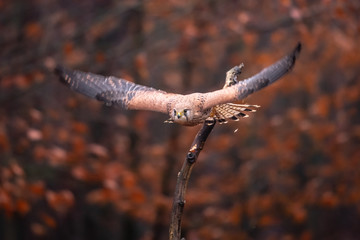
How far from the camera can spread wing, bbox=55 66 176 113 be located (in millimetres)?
3323

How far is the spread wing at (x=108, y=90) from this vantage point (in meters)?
3.32

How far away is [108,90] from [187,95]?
0.72 metres

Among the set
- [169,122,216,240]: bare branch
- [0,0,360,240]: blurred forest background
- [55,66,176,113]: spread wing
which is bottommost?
[169,122,216,240]: bare branch

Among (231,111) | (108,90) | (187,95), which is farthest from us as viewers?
(108,90)

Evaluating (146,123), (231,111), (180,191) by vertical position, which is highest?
(146,123)

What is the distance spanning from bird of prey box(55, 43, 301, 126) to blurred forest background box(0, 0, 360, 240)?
2.72m

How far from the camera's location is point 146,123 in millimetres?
9062

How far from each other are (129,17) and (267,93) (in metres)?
2.81

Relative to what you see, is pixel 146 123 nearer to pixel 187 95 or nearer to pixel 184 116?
pixel 187 95

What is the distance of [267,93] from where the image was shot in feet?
29.0

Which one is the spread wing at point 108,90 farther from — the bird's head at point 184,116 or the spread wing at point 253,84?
the spread wing at point 253,84

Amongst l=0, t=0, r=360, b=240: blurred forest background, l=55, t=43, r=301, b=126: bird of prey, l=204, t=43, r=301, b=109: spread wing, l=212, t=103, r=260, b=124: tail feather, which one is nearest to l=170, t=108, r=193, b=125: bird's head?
l=55, t=43, r=301, b=126: bird of prey

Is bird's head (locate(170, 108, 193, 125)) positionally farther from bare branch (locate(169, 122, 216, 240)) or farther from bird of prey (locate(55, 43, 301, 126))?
bare branch (locate(169, 122, 216, 240))

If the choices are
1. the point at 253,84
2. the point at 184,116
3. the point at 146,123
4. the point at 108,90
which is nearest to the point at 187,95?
the point at 184,116
